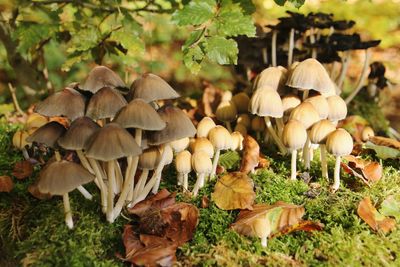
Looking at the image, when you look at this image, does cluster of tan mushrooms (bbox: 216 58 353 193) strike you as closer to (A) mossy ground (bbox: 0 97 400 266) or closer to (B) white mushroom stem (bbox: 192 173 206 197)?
(A) mossy ground (bbox: 0 97 400 266)

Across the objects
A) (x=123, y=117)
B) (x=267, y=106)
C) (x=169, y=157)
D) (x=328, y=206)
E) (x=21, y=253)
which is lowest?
(x=21, y=253)

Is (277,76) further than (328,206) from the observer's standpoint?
Yes

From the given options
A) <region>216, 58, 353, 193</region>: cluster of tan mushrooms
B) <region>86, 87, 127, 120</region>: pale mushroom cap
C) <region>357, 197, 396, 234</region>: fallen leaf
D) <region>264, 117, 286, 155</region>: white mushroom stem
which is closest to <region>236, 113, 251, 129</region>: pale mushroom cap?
<region>216, 58, 353, 193</region>: cluster of tan mushrooms

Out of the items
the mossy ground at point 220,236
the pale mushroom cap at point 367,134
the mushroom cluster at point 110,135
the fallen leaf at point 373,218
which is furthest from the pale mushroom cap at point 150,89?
the pale mushroom cap at point 367,134

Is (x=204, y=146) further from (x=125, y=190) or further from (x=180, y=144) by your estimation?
(x=125, y=190)

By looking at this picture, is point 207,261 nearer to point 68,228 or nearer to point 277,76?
point 68,228

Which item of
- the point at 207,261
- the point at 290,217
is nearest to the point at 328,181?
the point at 290,217
